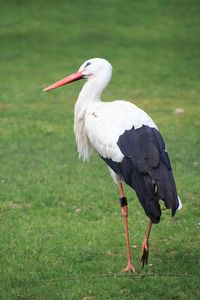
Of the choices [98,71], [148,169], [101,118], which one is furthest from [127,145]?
[98,71]

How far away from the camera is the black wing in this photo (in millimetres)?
6449

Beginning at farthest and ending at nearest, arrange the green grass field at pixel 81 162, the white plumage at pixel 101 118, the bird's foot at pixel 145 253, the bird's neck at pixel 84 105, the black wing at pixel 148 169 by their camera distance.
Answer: the bird's neck at pixel 84 105, the white plumage at pixel 101 118, the bird's foot at pixel 145 253, the green grass field at pixel 81 162, the black wing at pixel 148 169

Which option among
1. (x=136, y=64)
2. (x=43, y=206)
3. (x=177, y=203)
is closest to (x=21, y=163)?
(x=43, y=206)

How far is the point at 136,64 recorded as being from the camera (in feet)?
64.7

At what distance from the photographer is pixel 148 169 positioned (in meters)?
6.55

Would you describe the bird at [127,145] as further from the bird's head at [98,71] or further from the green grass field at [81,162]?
the green grass field at [81,162]

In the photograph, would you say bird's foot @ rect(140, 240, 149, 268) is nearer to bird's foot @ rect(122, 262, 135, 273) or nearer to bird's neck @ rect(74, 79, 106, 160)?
bird's foot @ rect(122, 262, 135, 273)

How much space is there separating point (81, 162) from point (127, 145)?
452cm

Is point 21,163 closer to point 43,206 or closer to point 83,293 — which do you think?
point 43,206

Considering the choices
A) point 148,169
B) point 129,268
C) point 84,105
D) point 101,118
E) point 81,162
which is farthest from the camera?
point 81,162

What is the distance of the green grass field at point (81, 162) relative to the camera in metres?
6.72

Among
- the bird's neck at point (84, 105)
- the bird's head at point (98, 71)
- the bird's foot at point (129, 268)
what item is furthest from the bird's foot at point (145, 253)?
the bird's head at point (98, 71)

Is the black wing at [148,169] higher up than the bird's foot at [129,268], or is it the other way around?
the black wing at [148,169]

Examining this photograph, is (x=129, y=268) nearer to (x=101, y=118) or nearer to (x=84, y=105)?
(x=101, y=118)
